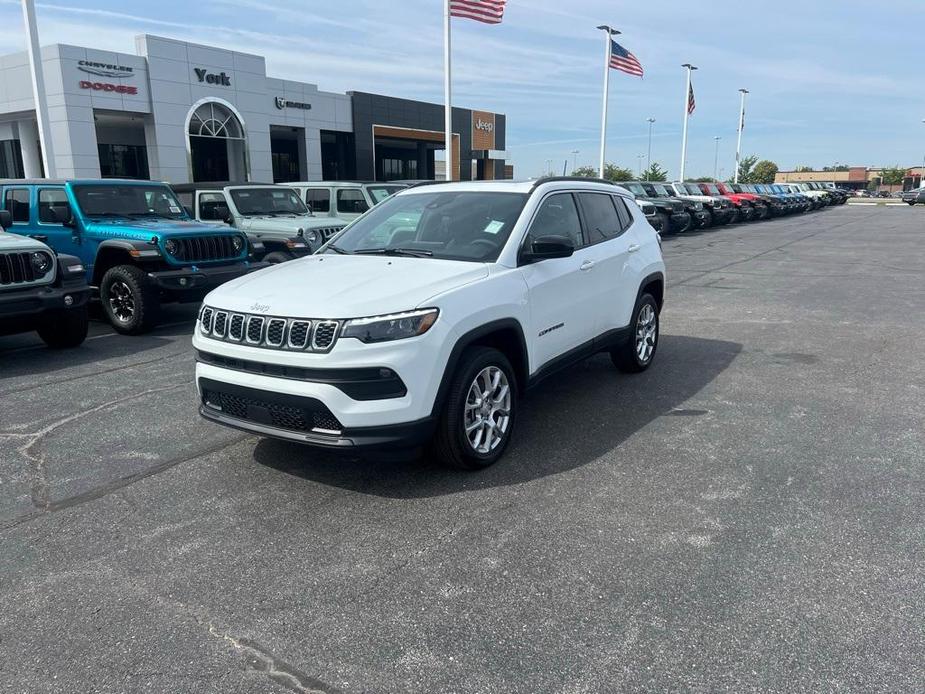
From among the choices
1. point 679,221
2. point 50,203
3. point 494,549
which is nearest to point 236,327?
point 494,549

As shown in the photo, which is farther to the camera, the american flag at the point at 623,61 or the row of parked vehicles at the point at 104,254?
the american flag at the point at 623,61

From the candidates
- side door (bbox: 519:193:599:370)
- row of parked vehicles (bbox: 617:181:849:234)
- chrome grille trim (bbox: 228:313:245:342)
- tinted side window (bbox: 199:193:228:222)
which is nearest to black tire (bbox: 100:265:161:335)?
tinted side window (bbox: 199:193:228:222)

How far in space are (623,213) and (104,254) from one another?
635 centimetres

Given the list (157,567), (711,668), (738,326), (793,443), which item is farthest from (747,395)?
(157,567)

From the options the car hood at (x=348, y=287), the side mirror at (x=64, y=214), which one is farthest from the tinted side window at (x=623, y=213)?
the side mirror at (x=64, y=214)

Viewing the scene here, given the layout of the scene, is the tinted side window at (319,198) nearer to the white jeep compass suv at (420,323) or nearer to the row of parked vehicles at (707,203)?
the white jeep compass suv at (420,323)

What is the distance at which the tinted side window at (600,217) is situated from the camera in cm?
589

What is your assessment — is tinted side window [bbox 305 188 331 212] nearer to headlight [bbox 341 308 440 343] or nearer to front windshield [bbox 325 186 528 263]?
front windshield [bbox 325 186 528 263]

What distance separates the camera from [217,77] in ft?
98.0

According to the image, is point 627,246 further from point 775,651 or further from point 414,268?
point 775,651

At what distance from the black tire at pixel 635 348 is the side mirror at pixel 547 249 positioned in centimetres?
184

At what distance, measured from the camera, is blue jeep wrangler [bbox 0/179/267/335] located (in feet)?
28.4

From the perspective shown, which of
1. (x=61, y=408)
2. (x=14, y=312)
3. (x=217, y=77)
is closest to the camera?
(x=61, y=408)

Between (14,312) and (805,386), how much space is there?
752 cm
